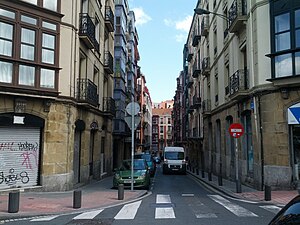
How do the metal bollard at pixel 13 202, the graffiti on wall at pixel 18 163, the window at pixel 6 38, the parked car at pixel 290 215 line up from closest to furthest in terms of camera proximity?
the parked car at pixel 290 215, the metal bollard at pixel 13 202, the window at pixel 6 38, the graffiti on wall at pixel 18 163

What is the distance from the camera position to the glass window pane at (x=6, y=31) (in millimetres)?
13068

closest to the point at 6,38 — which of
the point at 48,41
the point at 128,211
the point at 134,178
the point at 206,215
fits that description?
the point at 48,41

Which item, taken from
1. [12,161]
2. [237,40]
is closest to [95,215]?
[12,161]

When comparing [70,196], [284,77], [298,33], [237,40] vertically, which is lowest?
[70,196]

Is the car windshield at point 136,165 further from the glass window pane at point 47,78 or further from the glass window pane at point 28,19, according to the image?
the glass window pane at point 28,19

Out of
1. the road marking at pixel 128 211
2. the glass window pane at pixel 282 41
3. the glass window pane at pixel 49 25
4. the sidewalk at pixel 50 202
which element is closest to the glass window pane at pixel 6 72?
the glass window pane at pixel 49 25

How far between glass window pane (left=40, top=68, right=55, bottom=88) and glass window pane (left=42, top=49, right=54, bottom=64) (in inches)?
17.4

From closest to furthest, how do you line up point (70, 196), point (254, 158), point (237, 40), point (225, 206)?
point (225, 206)
point (70, 196)
point (254, 158)
point (237, 40)

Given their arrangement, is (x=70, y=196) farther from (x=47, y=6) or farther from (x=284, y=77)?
(x=284, y=77)

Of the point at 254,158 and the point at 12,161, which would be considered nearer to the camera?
the point at 12,161

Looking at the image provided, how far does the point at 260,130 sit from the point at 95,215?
9.03 m

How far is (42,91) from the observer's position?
14.0 m

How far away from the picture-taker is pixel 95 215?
9211 millimetres

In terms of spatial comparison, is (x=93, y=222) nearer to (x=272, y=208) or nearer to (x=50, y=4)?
(x=272, y=208)
